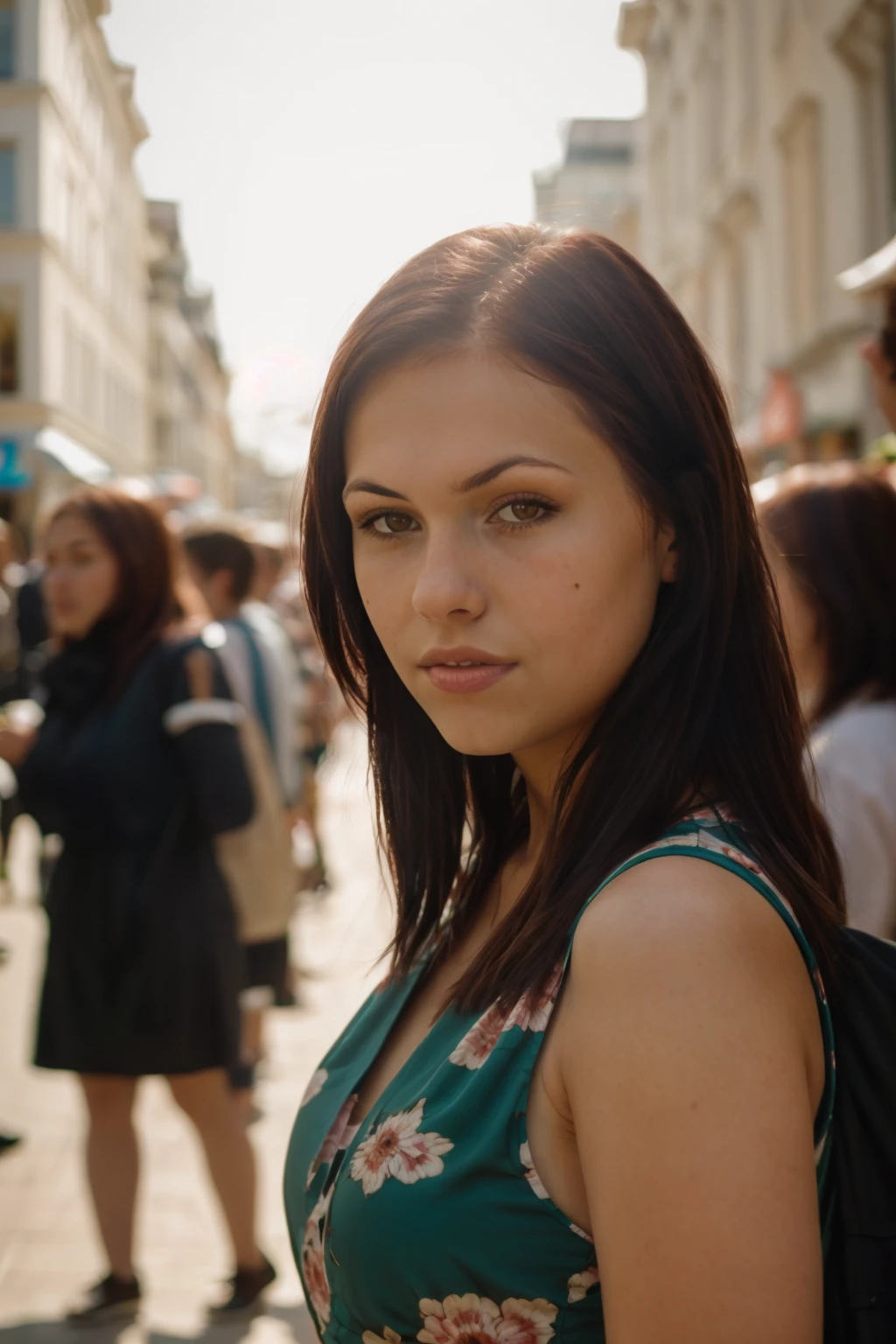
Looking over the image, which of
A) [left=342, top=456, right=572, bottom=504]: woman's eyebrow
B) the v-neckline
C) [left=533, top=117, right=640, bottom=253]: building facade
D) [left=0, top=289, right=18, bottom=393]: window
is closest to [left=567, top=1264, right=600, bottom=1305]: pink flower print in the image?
the v-neckline

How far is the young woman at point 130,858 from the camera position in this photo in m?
3.27

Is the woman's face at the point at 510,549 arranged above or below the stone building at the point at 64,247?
below

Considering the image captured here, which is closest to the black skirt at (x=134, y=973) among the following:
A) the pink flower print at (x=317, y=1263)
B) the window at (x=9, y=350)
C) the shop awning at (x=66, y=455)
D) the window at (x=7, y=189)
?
the pink flower print at (x=317, y=1263)

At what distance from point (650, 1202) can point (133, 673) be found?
262cm

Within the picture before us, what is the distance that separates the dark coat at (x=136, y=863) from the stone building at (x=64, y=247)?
4.39 feet

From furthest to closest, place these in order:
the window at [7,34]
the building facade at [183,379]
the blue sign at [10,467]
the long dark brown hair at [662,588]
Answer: the building facade at [183,379] < the blue sign at [10,467] < the window at [7,34] < the long dark brown hair at [662,588]

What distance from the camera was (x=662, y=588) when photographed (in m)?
1.32

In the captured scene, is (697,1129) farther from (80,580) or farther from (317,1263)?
(80,580)

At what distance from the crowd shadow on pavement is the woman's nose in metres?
2.69

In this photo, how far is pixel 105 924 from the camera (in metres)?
3.32

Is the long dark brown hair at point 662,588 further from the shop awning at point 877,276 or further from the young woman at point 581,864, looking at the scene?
the shop awning at point 877,276

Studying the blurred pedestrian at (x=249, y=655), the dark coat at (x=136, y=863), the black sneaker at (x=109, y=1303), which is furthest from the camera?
the blurred pedestrian at (x=249, y=655)

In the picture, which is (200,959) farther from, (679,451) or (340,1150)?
(679,451)

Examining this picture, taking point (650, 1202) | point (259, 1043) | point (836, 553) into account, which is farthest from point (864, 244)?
point (650, 1202)
